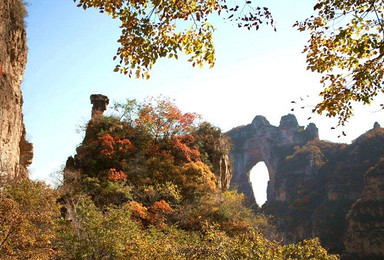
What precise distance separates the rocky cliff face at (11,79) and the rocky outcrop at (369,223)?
129ft

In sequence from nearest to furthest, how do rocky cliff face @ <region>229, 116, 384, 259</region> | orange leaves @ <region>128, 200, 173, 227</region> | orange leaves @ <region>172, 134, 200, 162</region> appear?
orange leaves @ <region>128, 200, 173, 227</region> → orange leaves @ <region>172, 134, 200, 162</region> → rocky cliff face @ <region>229, 116, 384, 259</region>

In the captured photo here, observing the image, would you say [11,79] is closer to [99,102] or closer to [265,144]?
[99,102]

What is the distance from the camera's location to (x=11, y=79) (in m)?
13.6

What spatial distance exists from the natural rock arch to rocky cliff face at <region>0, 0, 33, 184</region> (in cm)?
6524

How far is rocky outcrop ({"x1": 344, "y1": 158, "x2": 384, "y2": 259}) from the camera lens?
38.2 metres

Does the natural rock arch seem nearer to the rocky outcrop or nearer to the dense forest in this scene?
the rocky outcrop

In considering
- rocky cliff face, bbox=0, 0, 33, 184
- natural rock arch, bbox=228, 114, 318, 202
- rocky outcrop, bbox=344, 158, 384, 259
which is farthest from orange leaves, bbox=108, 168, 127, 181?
natural rock arch, bbox=228, 114, 318, 202

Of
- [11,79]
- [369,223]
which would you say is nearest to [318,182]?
[369,223]

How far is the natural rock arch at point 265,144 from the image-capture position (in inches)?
3014

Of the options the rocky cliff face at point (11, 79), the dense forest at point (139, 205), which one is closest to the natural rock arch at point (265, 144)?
the dense forest at point (139, 205)

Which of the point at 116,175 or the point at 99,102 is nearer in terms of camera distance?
the point at 116,175

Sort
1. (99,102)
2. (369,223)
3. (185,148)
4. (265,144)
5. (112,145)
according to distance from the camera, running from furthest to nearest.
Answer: (265,144), (369,223), (99,102), (185,148), (112,145)

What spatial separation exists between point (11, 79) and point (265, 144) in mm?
70667

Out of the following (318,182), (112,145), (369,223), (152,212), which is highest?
(112,145)
